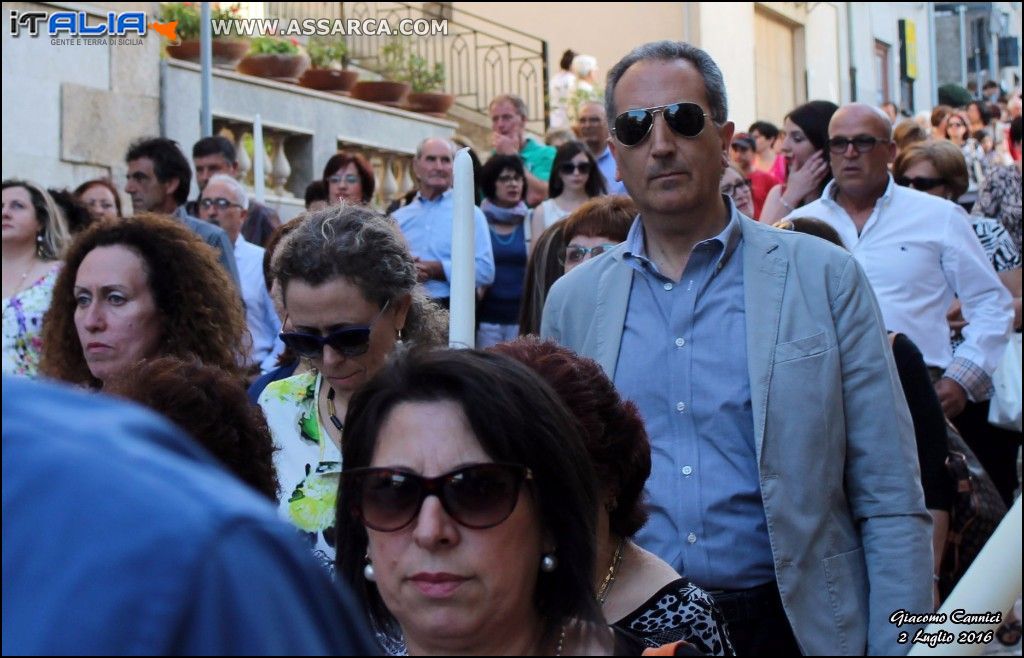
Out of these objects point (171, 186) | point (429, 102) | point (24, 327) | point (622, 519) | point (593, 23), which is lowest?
point (622, 519)

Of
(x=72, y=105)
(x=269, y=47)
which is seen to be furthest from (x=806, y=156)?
(x=269, y=47)

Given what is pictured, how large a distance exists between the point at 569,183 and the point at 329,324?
5.87m

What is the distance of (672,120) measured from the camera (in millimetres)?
3977

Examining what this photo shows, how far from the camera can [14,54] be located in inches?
461

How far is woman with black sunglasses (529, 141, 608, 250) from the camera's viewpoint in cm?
976

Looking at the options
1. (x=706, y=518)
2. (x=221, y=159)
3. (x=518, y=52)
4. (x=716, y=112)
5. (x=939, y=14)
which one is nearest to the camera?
(x=706, y=518)

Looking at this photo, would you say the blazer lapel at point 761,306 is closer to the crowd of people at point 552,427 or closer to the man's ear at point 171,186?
the crowd of people at point 552,427

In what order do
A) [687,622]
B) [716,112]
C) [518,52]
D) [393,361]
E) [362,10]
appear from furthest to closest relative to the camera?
[518,52] < [362,10] < [716,112] < [687,622] < [393,361]

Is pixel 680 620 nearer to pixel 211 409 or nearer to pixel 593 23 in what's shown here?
pixel 211 409

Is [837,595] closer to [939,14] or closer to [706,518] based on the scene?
[706,518]

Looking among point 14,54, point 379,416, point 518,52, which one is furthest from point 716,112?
point 518,52

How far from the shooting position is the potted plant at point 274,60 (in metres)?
15.3

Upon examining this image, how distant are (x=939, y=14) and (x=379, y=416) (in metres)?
42.0

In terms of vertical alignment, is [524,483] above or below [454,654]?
above
